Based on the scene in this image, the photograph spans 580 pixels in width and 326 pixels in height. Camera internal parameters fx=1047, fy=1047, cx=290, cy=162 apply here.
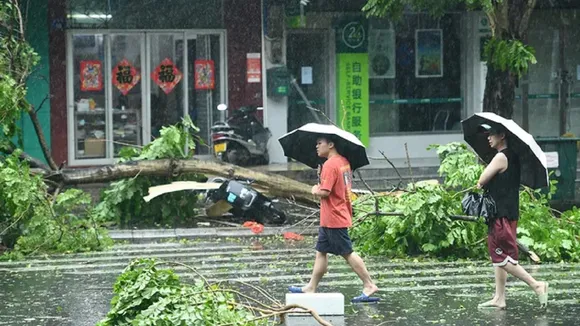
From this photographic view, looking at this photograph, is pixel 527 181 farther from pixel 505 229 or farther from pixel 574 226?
pixel 574 226

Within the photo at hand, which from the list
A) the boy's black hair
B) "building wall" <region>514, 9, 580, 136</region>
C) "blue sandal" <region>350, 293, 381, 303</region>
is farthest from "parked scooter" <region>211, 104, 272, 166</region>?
"blue sandal" <region>350, 293, 381, 303</region>

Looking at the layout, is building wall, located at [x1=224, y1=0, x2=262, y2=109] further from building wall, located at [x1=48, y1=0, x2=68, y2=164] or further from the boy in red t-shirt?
the boy in red t-shirt

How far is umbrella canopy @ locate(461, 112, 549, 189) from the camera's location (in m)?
9.58

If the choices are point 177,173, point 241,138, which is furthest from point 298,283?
point 241,138

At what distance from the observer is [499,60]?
53.4 feet

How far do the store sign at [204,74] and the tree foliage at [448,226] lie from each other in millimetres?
10124

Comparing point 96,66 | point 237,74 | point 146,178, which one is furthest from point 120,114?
point 146,178

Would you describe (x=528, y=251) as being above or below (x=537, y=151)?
below

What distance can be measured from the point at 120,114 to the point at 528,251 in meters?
12.3

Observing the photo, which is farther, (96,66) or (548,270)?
(96,66)

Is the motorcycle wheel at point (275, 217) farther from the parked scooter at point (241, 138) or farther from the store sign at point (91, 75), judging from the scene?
the store sign at point (91, 75)

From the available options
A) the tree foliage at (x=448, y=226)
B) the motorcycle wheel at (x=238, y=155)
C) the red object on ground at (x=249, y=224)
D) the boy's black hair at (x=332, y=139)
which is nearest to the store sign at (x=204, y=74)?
the motorcycle wheel at (x=238, y=155)

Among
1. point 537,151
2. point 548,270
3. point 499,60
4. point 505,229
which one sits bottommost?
point 548,270

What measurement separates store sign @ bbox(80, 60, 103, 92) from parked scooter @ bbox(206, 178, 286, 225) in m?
6.50
